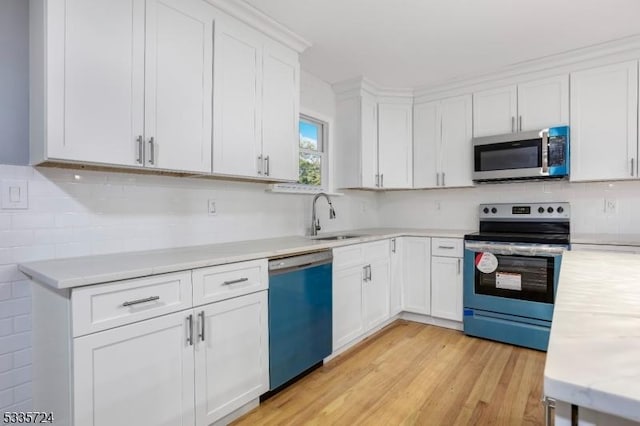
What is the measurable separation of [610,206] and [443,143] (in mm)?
1571

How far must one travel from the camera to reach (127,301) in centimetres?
143

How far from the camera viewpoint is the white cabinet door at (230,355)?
67.7 inches

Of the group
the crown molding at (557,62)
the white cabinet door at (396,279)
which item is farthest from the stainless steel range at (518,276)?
the crown molding at (557,62)

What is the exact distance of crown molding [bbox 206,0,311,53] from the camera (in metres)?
2.12

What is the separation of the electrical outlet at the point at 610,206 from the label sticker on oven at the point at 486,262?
1.12 meters

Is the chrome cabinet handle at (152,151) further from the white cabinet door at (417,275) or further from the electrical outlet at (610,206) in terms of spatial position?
the electrical outlet at (610,206)

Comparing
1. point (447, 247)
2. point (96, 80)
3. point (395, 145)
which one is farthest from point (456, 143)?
point (96, 80)

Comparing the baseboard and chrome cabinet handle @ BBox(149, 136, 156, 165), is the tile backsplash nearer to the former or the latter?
chrome cabinet handle @ BBox(149, 136, 156, 165)

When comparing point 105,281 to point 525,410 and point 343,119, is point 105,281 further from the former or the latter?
point 343,119

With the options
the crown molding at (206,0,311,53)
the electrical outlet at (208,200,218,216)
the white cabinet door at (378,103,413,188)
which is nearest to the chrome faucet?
the white cabinet door at (378,103,413,188)

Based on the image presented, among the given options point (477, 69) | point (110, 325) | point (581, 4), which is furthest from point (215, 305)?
point (477, 69)

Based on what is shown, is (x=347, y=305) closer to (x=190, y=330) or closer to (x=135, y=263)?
(x=190, y=330)

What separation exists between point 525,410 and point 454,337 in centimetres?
115

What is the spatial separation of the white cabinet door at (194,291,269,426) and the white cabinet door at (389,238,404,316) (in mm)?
1722
